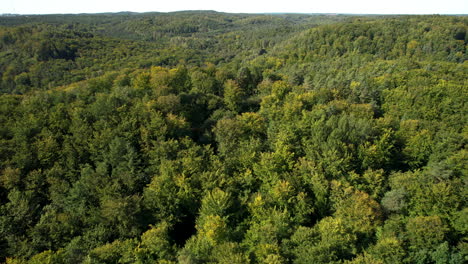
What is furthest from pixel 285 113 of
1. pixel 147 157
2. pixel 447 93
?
pixel 447 93

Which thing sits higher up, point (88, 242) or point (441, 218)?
point (441, 218)

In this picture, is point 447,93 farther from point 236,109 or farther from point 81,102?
point 81,102

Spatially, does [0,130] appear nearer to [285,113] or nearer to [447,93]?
[285,113]

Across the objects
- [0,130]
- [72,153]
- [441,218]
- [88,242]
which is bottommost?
[88,242]

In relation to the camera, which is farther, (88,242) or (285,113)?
(285,113)

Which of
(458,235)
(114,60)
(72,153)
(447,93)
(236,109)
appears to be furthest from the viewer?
(114,60)

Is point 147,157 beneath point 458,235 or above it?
above

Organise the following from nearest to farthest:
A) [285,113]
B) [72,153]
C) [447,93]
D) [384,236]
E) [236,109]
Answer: [384,236], [72,153], [285,113], [236,109], [447,93]

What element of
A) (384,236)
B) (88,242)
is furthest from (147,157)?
(384,236)

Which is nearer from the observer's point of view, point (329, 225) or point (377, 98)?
point (329, 225)
